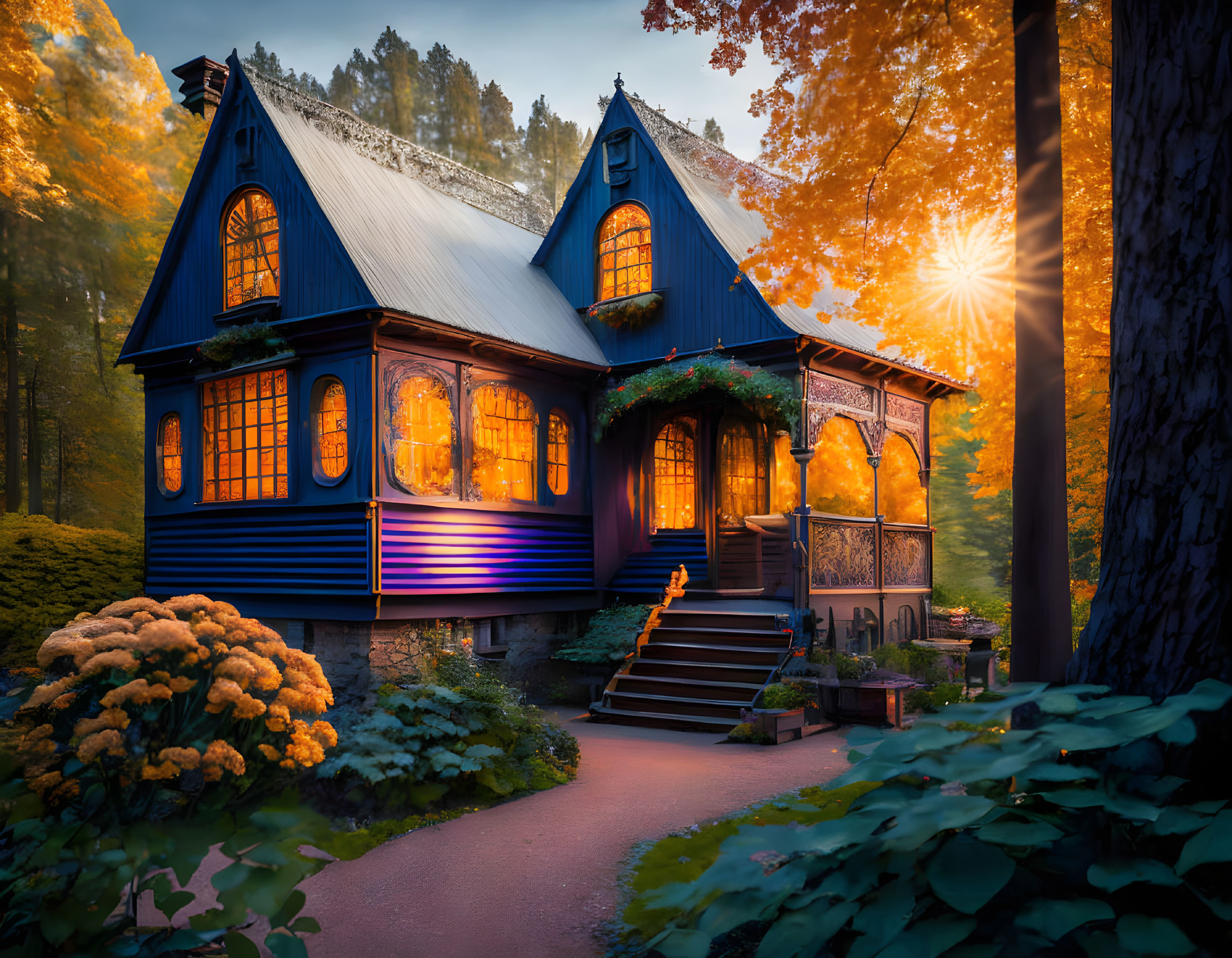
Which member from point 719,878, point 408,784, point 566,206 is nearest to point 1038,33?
point 719,878

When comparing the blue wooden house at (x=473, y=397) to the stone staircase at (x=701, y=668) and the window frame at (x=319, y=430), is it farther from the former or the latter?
the stone staircase at (x=701, y=668)

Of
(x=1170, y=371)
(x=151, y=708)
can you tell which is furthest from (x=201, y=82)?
(x=1170, y=371)

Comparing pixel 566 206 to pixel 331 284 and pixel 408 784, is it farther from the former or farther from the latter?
pixel 408 784

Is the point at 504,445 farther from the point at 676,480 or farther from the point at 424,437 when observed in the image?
the point at 676,480

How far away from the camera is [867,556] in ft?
40.5

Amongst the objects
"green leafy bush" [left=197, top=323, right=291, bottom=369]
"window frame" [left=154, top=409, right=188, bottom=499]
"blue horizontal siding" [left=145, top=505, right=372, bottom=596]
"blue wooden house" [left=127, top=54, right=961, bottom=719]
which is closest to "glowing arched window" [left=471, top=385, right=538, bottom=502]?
"blue wooden house" [left=127, top=54, right=961, bottom=719]

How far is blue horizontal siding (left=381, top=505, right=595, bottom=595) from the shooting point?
995cm

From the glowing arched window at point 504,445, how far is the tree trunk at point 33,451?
42.7 ft

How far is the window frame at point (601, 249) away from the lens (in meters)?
12.9

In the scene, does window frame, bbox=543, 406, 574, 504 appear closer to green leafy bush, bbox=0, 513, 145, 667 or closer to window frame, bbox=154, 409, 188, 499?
window frame, bbox=154, 409, 188, 499

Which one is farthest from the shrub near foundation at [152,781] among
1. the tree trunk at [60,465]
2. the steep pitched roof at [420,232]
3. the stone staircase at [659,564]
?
the tree trunk at [60,465]

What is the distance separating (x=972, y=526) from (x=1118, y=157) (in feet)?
79.7

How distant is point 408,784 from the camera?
251 inches

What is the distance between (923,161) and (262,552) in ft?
28.0
